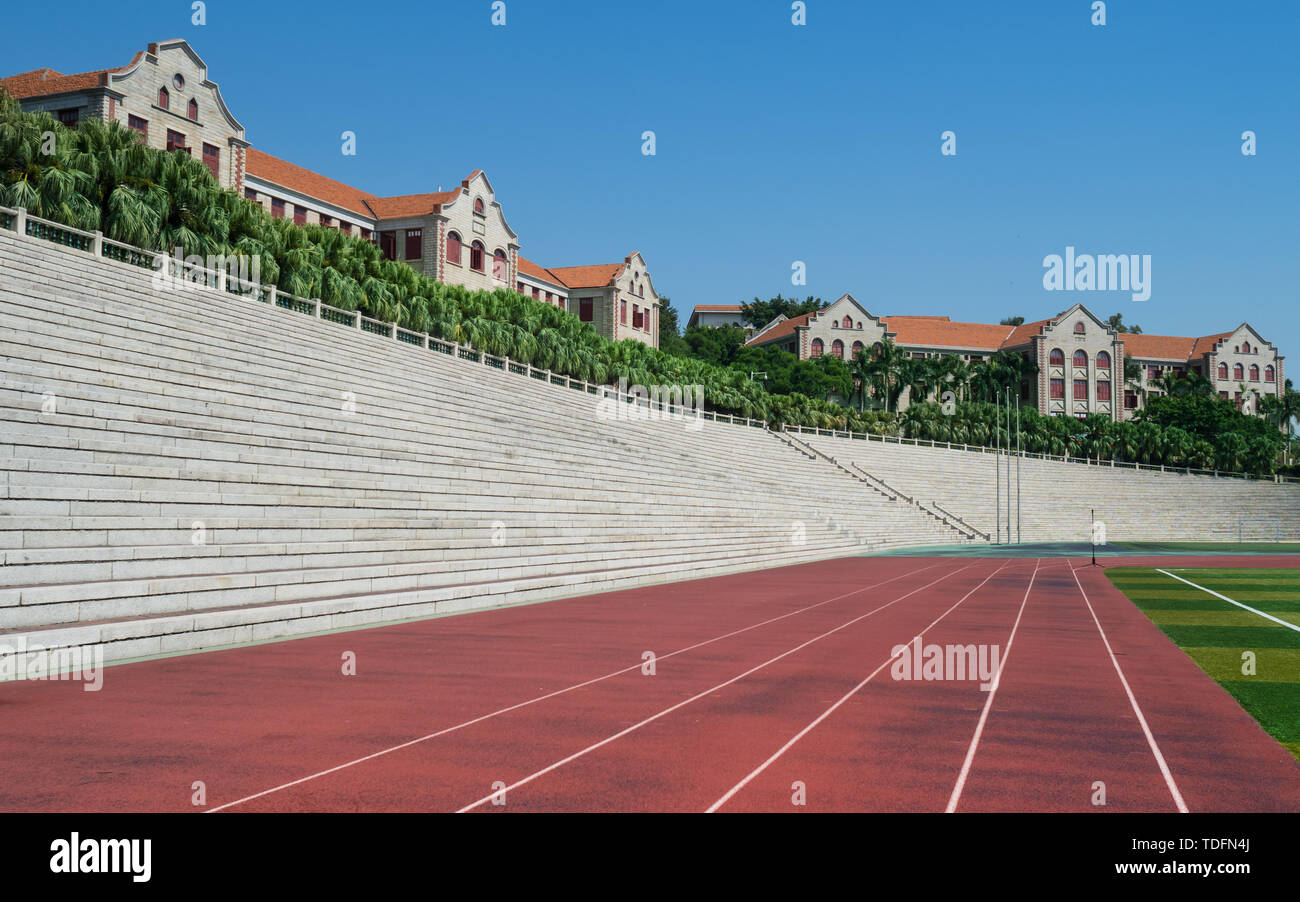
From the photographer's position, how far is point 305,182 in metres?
53.0

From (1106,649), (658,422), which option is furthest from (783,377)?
(1106,649)

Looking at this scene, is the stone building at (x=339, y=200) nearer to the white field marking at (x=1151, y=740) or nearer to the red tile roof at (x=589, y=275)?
the red tile roof at (x=589, y=275)

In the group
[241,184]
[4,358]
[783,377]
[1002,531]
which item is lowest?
[1002,531]

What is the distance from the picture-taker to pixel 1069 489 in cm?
6353

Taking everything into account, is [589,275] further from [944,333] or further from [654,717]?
[654,717]

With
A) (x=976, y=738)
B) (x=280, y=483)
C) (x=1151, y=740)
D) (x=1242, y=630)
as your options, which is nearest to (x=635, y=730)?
(x=976, y=738)

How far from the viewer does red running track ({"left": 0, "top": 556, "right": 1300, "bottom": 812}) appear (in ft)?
18.6

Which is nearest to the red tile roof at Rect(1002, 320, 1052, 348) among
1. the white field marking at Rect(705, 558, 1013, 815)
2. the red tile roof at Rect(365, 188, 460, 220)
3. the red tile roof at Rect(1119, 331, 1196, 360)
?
the red tile roof at Rect(1119, 331, 1196, 360)

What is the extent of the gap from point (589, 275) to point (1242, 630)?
211 feet

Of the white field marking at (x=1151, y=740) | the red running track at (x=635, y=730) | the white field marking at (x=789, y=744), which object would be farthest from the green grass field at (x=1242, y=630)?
the white field marking at (x=789, y=744)

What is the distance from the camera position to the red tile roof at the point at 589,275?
72812 millimetres

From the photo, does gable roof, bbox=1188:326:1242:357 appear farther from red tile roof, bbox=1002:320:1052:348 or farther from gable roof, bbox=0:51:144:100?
gable roof, bbox=0:51:144:100

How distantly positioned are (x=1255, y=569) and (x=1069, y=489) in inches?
1425
